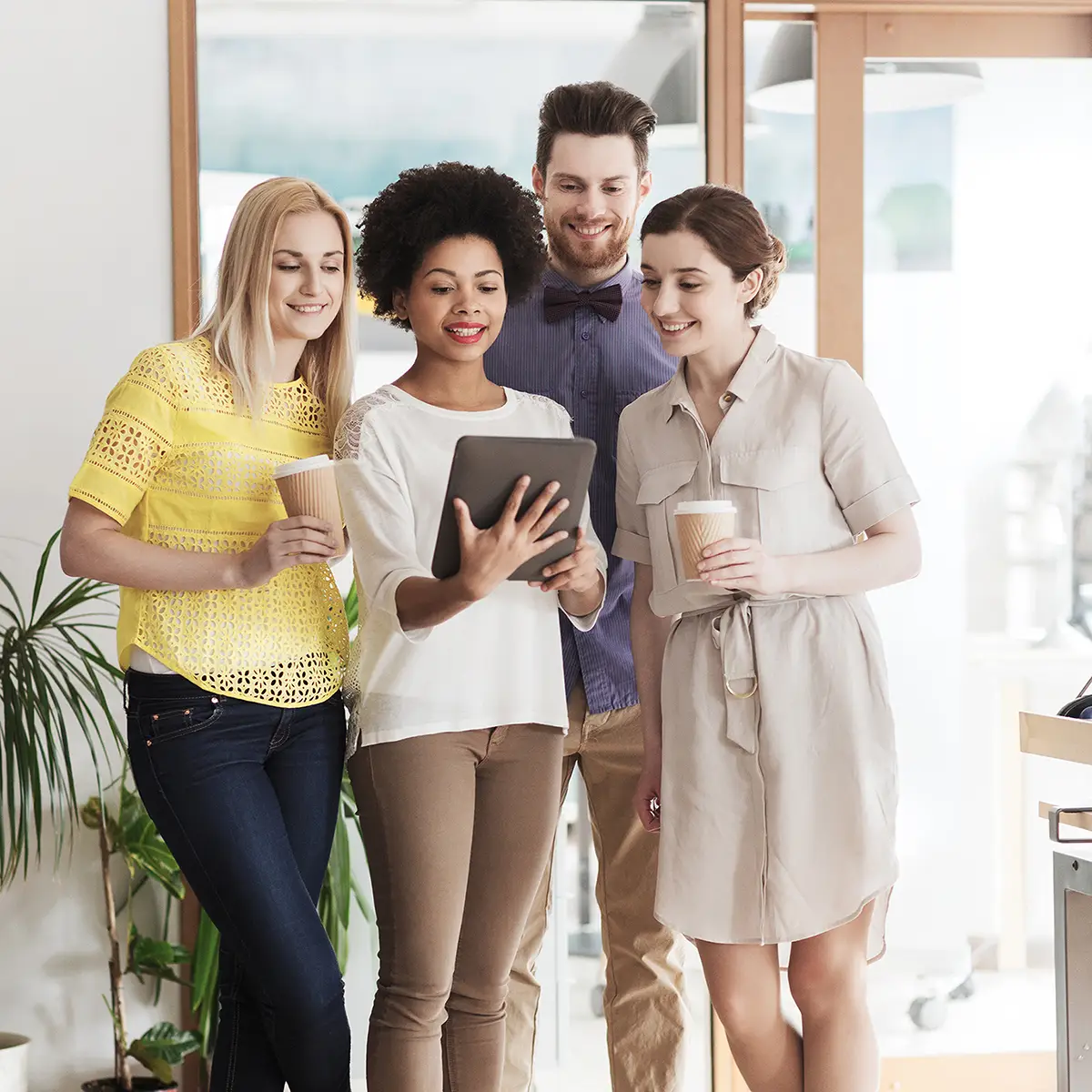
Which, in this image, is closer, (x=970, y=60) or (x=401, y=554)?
(x=401, y=554)

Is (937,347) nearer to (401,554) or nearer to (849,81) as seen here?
(849,81)

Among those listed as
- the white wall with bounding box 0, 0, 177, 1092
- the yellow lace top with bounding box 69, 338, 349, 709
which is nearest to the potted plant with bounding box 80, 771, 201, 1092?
the white wall with bounding box 0, 0, 177, 1092

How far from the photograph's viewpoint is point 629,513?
1878mm

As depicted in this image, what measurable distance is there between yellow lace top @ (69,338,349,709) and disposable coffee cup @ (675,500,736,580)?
56 cm

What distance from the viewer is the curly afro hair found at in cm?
174

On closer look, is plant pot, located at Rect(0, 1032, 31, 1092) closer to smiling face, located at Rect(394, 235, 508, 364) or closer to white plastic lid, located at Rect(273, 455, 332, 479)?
white plastic lid, located at Rect(273, 455, 332, 479)

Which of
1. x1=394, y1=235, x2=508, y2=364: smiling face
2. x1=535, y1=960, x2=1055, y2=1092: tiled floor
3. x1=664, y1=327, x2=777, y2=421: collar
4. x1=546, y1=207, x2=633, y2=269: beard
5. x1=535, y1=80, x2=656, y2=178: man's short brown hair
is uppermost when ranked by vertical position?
x1=535, y1=80, x2=656, y2=178: man's short brown hair

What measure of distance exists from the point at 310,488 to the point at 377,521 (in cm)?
12

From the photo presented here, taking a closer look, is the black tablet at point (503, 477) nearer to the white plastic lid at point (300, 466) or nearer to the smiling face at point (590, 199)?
the white plastic lid at point (300, 466)

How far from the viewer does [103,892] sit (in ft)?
8.18

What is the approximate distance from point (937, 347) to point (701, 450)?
129cm

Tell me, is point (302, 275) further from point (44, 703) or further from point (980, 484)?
point (980, 484)

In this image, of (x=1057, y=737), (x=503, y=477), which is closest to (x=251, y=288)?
(x=503, y=477)

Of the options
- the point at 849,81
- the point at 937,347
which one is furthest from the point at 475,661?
the point at 849,81
